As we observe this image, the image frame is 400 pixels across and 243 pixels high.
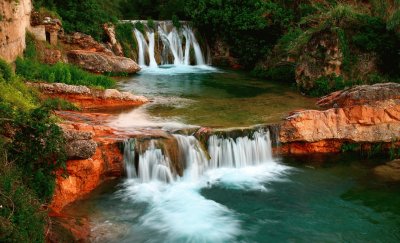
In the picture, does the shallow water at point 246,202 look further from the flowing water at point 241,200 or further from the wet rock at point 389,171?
the wet rock at point 389,171

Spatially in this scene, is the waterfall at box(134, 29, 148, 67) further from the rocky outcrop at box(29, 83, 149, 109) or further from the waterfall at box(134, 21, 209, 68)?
the rocky outcrop at box(29, 83, 149, 109)

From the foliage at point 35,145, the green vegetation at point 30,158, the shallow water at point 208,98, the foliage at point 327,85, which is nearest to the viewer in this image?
the green vegetation at point 30,158

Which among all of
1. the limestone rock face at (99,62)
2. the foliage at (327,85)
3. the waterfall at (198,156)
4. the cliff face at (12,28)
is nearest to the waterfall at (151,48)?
the limestone rock face at (99,62)

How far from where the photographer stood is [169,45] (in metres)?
25.2

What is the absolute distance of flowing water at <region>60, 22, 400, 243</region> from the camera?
29.3ft

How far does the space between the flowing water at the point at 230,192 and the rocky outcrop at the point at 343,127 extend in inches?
19.9

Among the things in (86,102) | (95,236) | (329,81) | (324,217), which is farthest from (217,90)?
(95,236)

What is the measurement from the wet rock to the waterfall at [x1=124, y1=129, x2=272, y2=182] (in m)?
2.89

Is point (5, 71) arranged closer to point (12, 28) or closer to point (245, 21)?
point (12, 28)

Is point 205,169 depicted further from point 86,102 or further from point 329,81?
point 329,81

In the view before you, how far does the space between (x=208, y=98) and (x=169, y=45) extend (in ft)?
31.1

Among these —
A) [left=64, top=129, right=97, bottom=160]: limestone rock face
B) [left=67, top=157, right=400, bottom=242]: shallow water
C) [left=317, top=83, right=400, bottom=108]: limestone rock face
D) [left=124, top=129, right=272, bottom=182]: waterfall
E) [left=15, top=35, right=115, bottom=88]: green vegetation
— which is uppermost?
[left=15, top=35, right=115, bottom=88]: green vegetation

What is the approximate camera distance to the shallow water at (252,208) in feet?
28.9

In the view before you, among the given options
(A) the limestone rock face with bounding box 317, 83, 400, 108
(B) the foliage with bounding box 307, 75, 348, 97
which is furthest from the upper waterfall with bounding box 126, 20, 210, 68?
(A) the limestone rock face with bounding box 317, 83, 400, 108
